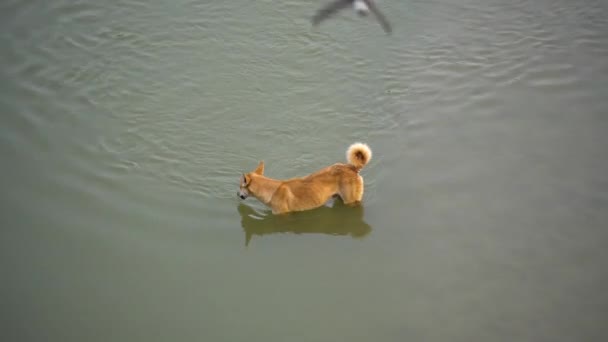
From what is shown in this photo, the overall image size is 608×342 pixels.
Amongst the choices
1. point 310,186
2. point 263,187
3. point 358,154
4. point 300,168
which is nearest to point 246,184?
point 263,187

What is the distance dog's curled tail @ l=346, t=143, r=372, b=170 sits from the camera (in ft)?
20.2

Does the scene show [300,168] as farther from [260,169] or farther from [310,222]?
[310,222]

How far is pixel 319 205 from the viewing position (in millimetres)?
6398

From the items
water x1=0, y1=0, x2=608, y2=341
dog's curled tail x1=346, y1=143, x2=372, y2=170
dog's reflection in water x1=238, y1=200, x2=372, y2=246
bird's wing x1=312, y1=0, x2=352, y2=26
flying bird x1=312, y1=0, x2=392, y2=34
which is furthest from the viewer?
bird's wing x1=312, y1=0, x2=352, y2=26

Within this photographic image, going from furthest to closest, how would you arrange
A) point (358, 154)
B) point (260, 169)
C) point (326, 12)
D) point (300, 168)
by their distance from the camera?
point (326, 12) → point (300, 168) → point (260, 169) → point (358, 154)

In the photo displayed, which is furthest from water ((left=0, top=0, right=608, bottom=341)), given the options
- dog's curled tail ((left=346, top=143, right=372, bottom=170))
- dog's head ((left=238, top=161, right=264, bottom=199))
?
dog's curled tail ((left=346, top=143, right=372, bottom=170))

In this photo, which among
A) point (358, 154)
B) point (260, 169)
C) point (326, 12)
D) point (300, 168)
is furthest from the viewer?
point (326, 12)

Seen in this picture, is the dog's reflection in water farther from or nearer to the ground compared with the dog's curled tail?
nearer to the ground

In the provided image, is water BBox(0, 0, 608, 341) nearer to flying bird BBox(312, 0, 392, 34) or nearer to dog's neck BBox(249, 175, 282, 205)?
flying bird BBox(312, 0, 392, 34)

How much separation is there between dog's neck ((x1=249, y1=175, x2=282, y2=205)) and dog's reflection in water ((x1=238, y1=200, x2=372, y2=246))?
0.99 ft

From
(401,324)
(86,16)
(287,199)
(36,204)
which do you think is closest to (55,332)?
(36,204)

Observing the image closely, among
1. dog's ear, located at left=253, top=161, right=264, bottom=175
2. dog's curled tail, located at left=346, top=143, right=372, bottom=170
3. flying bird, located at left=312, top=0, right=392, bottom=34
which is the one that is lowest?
dog's ear, located at left=253, top=161, right=264, bottom=175

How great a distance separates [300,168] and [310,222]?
0.77 m

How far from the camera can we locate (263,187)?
6.25m
